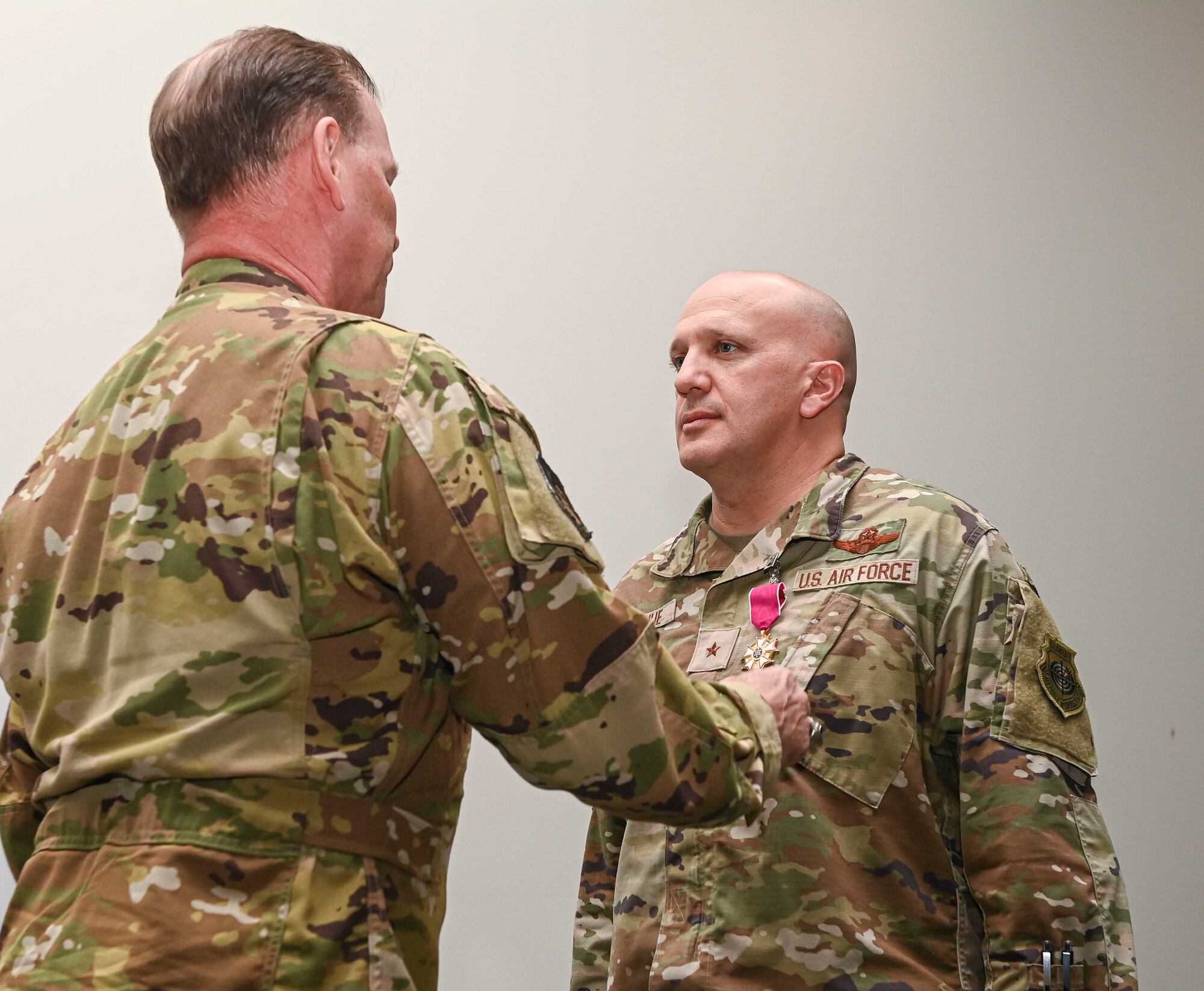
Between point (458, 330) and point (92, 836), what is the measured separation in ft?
6.24

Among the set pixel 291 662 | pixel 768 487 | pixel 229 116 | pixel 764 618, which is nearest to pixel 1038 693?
pixel 764 618

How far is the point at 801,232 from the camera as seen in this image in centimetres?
290

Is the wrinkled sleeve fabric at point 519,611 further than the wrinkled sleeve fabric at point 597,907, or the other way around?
the wrinkled sleeve fabric at point 597,907

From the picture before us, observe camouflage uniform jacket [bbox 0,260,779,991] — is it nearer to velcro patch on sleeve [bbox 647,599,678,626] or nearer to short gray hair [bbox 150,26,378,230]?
short gray hair [bbox 150,26,378,230]

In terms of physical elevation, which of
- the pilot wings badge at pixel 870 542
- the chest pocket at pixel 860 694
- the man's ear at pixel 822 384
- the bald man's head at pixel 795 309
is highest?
the bald man's head at pixel 795 309

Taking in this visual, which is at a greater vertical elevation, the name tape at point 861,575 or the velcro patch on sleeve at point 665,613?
the name tape at point 861,575

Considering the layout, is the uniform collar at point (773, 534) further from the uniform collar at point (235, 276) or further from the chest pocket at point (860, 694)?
the uniform collar at point (235, 276)

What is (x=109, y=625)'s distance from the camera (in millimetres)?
1077

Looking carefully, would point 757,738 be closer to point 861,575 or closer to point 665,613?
point 861,575

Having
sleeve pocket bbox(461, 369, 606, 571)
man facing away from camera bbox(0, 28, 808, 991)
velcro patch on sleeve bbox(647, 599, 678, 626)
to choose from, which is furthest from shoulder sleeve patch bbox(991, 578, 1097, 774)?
sleeve pocket bbox(461, 369, 606, 571)

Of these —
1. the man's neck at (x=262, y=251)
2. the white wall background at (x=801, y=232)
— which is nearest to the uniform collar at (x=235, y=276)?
the man's neck at (x=262, y=251)

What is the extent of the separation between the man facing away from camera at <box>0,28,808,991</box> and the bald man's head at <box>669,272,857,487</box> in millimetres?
879

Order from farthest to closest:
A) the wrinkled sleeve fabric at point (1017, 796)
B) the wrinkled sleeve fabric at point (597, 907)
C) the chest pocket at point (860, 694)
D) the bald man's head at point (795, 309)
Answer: the bald man's head at point (795, 309)
the wrinkled sleeve fabric at point (597, 907)
the chest pocket at point (860, 694)
the wrinkled sleeve fabric at point (1017, 796)

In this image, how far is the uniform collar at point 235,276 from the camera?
1243 mm
